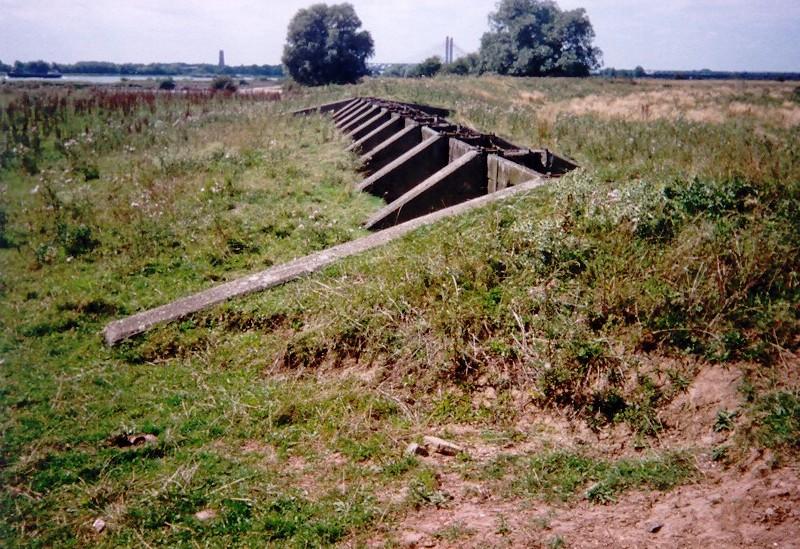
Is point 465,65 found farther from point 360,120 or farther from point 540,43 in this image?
point 360,120

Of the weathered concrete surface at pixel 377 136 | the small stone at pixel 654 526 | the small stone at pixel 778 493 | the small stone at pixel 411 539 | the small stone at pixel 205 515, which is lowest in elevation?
the small stone at pixel 205 515

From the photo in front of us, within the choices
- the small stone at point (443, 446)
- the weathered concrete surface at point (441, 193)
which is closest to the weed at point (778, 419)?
the small stone at point (443, 446)

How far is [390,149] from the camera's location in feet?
38.3

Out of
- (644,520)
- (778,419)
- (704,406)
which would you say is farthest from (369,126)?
(644,520)

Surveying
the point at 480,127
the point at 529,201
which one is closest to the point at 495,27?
the point at 480,127

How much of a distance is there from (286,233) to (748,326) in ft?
17.8

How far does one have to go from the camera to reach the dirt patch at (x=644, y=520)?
2244 mm

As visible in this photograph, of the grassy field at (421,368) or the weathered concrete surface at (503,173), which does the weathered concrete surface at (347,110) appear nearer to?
the weathered concrete surface at (503,173)

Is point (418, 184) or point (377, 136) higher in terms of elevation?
point (377, 136)

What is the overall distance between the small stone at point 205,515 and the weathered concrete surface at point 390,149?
29.0 ft

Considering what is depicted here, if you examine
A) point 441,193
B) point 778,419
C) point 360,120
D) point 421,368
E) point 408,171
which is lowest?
point 421,368

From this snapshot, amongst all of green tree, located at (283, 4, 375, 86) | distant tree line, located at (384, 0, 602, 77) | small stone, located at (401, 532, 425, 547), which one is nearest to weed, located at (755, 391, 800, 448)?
small stone, located at (401, 532, 425, 547)

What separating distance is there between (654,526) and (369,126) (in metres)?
13.9

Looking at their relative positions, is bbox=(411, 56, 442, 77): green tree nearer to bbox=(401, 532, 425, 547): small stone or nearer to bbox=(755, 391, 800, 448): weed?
bbox=(755, 391, 800, 448): weed
